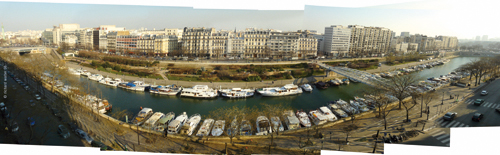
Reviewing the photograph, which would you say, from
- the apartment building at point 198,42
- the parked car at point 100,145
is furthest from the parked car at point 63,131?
the apartment building at point 198,42

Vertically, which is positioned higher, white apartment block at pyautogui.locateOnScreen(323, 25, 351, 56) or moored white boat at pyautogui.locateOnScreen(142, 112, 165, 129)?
white apartment block at pyautogui.locateOnScreen(323, 25, 351, 56)

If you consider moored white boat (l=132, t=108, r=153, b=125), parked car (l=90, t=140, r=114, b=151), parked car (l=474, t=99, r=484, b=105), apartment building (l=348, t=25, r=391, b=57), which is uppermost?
apartment building (l=348, t=25, r=391, b=57)

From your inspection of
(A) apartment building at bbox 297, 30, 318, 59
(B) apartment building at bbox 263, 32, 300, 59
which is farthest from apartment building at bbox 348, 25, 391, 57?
(B) apartment building at bbox 263, 32, 300, 59

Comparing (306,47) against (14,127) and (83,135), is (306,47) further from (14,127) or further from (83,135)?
(14,127)

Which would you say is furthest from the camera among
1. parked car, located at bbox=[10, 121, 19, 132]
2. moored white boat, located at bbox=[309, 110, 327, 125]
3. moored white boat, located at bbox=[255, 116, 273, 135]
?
moored white boat, located at bbox=[309, 110, 327, 125]

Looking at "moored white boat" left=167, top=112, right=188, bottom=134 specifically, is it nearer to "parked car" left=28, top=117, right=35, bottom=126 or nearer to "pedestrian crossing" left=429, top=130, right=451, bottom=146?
"parked car" left=28, top=117, right=35, bottom=126

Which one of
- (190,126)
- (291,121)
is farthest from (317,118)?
(190,126)
